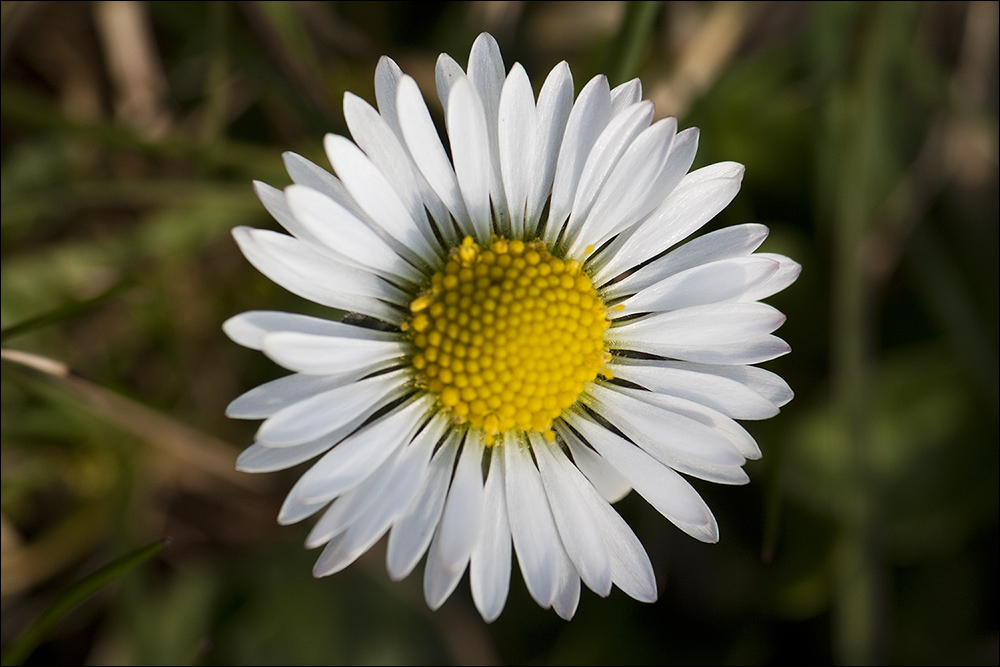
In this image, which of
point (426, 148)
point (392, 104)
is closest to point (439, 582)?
point (426, 148)

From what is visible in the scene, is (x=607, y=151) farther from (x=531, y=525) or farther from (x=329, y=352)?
(x=531, y=525)

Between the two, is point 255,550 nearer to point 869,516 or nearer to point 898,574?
point 869,516

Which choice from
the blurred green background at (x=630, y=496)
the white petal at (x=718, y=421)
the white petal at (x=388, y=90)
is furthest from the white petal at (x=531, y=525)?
the blurred green background at (x=630, y=496)

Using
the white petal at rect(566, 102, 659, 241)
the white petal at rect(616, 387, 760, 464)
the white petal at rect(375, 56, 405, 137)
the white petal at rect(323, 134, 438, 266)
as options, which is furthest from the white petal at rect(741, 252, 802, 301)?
the white petal at rect(375, 56, 405, 137)

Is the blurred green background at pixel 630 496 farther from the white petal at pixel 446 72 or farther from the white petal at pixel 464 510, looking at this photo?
the white petal at pixel 464 510

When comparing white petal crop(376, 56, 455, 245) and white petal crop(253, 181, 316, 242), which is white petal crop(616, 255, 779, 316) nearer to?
white petal crop(376, 56, 455, 245)

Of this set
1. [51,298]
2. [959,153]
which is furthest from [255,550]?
[959,153]
